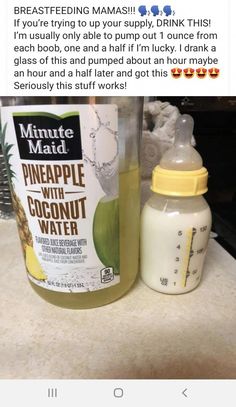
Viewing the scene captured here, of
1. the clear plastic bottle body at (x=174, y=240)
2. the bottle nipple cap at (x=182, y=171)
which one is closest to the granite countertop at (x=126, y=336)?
the clear plastic bottle body at (x=174, y=240)

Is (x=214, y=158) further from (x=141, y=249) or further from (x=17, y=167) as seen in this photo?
(x=17, y=167)

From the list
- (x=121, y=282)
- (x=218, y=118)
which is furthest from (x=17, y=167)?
(x=218, y=118)

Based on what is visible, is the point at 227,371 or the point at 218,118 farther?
the point at 218,118

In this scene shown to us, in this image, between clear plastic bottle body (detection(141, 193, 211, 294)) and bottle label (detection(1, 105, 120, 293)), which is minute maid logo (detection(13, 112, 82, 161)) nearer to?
bottle label (detection(1, 105, 120, 293))

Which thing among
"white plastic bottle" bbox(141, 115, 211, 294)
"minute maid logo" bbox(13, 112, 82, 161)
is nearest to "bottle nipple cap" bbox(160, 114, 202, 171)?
"white plastic bottle" bbox(141, 115, 211, 294)
